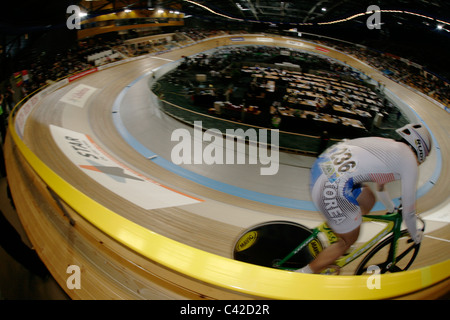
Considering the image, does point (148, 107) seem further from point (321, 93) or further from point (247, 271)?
point (321, 93)

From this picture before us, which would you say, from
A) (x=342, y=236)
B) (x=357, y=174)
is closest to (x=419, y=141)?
(x=357, y=174)

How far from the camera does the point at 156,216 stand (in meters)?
2.60

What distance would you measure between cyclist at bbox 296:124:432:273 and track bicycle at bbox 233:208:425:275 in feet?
0.74

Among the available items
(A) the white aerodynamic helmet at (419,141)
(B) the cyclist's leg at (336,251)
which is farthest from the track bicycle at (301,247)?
(A) the white aerodynamic helmet at (419,141)

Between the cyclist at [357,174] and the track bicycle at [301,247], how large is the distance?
0.23 metres

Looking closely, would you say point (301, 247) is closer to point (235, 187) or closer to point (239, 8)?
point (235, 187)

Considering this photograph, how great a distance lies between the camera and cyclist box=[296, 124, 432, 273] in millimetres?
1077

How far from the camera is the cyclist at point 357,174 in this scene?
3.53 ft

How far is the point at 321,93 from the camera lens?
1038cm

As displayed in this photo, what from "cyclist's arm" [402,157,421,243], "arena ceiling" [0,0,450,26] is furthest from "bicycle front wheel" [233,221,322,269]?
"arena ceiling" [0,0,450,26]

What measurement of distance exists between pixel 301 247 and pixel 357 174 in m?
0.72

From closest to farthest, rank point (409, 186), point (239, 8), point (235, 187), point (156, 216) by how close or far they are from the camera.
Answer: point (409, 186)
point (156, 216)
point (235, 187)
point (239, 8)

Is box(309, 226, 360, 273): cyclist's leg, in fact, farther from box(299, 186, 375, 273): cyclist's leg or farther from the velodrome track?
the velodrome track
